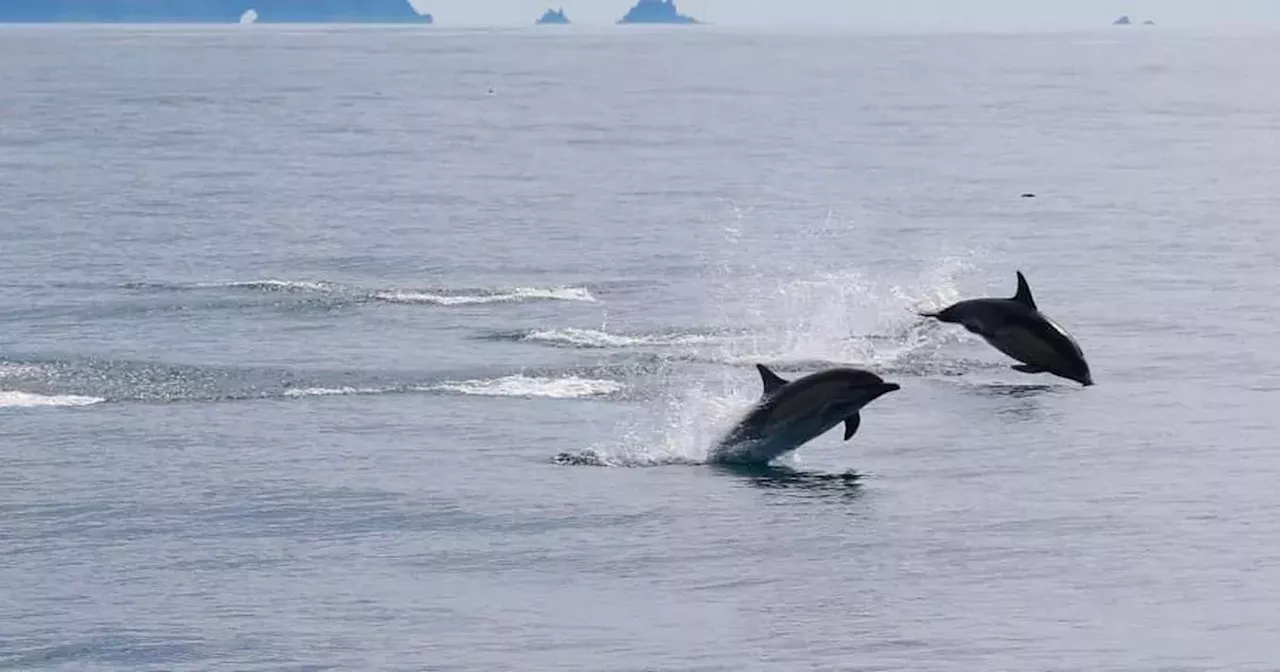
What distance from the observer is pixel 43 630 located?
2097cm

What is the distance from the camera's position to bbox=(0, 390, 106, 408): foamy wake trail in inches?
1235

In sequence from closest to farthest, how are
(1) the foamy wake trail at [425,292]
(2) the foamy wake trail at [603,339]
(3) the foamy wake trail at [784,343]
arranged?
(3) the foamy wake trail at [784,343] < (2) the foamy wake trail at [603,339] < (1) the foamy wake trail at [425,292]

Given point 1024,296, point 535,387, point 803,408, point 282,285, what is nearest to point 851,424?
point 803,408

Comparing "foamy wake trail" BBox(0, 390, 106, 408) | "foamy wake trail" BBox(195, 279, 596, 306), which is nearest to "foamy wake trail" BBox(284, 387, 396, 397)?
"foamy wake trail" BBox(0, 390, 106, 408)

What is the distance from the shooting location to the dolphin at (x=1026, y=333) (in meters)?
32.8

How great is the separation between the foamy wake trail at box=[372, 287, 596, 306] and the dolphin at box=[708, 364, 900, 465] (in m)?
13.8

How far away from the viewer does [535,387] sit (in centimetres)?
3241

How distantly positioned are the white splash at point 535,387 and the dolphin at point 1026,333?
4558mm

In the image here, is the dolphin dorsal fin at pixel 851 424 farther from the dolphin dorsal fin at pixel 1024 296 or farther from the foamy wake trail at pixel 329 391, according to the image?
the foamy wake trail at pixel 329 391

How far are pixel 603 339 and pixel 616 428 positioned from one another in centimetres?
691

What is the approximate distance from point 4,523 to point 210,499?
209 cm

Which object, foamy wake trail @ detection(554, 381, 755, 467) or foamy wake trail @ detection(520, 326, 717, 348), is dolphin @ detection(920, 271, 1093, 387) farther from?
foamy wake trail @ detection(520, 326, 717, 348)

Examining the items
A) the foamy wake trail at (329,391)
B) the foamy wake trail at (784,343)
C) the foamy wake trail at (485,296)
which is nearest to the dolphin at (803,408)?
the foamy wake trail at (784,343)

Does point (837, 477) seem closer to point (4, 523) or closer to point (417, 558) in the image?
point (417, 558)
